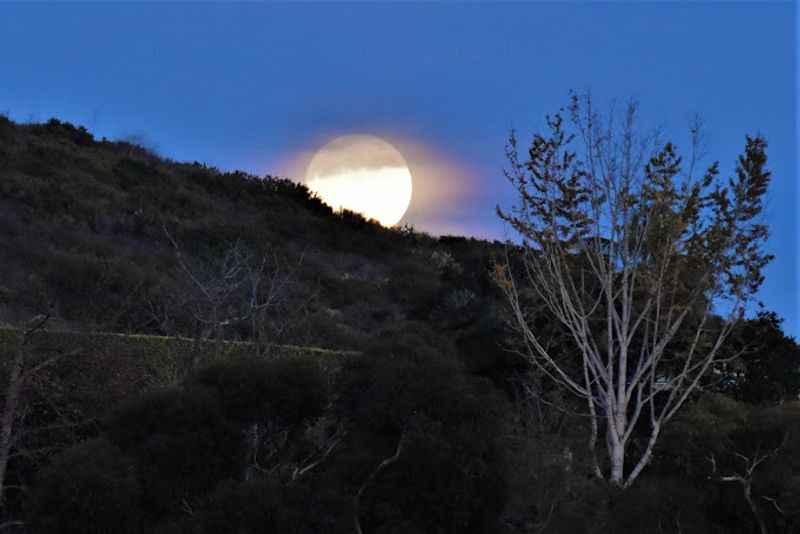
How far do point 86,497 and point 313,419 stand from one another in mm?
2288

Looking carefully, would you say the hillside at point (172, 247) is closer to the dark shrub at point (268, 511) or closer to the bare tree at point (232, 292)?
the bare tree at point (232, 292)

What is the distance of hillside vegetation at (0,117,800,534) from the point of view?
7426 millimetres

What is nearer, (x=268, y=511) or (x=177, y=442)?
(x=268, y=511)

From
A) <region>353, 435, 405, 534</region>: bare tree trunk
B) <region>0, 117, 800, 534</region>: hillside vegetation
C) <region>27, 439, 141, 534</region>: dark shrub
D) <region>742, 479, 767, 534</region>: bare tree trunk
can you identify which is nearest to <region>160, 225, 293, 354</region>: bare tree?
<region>0, 117, 800, 534</region>: hillside vegetation

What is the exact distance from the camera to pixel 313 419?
27.6ft

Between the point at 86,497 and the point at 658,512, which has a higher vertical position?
the point at 658,512

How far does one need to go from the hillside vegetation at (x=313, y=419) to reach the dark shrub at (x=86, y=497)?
0.06 ft

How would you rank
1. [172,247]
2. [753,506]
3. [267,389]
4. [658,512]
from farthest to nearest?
[172,247] < [753,506] < [658,512] < [267,389]

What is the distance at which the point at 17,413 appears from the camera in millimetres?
11797

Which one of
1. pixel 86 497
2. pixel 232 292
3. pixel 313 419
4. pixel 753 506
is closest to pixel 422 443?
pixel 313 419

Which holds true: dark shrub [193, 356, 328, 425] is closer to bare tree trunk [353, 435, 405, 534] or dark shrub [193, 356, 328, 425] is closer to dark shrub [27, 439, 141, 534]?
bare tree trunk [353, 435, 405, 534]

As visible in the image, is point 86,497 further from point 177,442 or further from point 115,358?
point 115,358

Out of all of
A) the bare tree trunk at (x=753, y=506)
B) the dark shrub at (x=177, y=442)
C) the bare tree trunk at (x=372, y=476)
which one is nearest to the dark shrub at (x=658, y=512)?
the bare tree trunk at (x=753, y=506)

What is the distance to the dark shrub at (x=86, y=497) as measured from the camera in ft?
23.1
